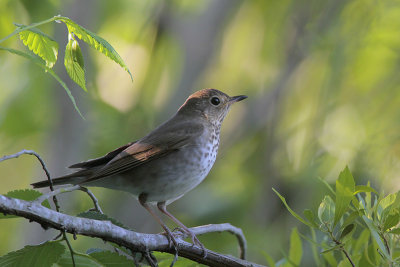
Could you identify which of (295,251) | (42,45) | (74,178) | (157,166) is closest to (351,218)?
(295,251)

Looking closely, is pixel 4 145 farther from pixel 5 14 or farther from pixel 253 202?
pixel 253 202

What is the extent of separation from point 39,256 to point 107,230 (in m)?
0.26

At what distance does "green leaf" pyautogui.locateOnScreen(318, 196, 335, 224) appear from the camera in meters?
2.08

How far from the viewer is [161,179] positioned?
3852mm

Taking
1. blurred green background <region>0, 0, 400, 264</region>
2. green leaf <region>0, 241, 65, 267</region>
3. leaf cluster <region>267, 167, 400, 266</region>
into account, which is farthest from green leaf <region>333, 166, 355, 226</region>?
blurred green background <region>0, 0, 400, 264</region>

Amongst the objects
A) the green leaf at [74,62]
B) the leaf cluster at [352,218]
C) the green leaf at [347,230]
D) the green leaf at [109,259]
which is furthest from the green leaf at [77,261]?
the green leaf at [347,230]

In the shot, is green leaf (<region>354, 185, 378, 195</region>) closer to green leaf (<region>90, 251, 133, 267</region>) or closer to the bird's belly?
green leaf (<region>90, 251, 133, 267</region>)

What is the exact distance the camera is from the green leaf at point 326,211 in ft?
6.84

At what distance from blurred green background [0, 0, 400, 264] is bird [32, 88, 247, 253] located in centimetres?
177

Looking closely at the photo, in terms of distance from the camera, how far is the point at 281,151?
6.73 m

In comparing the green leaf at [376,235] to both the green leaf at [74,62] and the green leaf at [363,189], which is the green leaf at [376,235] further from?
the green leaf at [74,62]

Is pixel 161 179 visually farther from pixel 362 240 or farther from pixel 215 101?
pixel 362 240

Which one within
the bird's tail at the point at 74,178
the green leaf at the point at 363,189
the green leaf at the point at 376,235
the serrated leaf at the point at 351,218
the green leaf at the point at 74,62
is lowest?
the green leaf at the point at 376,235

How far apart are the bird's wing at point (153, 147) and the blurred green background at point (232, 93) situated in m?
1.75
